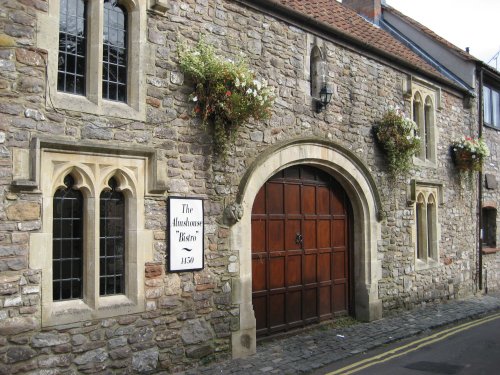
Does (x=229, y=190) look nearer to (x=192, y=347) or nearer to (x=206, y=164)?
(x=206, y=164)

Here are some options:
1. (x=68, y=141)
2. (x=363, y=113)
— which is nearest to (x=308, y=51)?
(x=363, y=113)

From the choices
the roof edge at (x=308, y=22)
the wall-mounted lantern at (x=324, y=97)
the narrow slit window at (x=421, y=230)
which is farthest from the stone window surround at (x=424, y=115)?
the wall-mounted lantern at (x=324, y=97)

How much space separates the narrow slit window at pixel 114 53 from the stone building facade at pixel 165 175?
104mm

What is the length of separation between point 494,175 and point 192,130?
12162mm

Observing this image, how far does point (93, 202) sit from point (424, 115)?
9.46 meters

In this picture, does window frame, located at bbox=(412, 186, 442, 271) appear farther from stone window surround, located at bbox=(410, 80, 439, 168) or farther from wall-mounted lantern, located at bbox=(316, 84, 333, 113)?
wall-mounted lantern, located at bbox=(316, 84, 333, 113)

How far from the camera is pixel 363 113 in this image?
421 inches

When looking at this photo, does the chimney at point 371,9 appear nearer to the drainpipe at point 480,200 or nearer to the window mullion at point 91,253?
the drainpipe at point 480,200

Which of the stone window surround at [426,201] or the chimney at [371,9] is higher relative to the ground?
the chimney at [371,9]

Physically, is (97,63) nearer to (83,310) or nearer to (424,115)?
(83,310)

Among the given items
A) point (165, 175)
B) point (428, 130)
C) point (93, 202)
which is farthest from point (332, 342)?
point (428, 130)

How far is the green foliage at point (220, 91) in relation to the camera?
286 inches

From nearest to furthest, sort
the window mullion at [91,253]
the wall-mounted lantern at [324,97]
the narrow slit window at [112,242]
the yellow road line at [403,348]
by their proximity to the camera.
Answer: the window mullion at [91,253] < the narrow slit window at [112,242] < the yellow road line at [403,348] < the wall-mounted lantern at [324,97]

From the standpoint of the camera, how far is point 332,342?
883 centimetres
